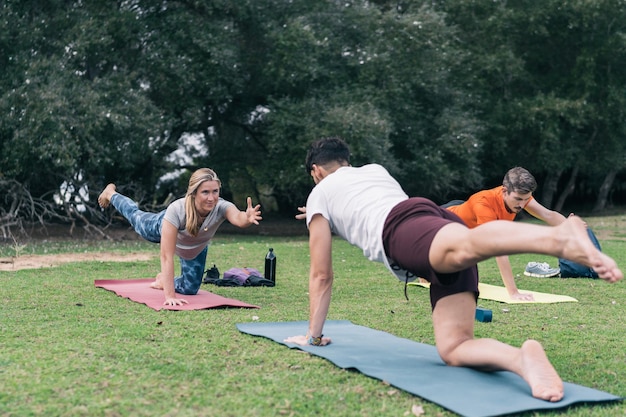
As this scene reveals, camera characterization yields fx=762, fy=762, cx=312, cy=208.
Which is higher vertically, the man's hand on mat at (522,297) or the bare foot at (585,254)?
the bare foot at (585,254)

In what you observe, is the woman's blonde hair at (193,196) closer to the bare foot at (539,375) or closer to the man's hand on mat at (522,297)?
the man's hand on mat at (522,297)

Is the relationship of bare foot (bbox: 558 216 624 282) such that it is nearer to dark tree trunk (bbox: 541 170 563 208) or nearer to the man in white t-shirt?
the man in white t-shirt

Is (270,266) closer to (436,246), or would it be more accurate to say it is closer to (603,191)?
(436,246)

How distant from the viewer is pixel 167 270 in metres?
6.93

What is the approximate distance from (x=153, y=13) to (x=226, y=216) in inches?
509

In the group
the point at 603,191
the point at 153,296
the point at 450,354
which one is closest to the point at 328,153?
the point at 450,354

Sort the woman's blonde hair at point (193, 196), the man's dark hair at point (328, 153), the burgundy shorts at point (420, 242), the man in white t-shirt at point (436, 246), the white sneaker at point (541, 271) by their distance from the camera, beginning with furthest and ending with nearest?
the white sneaker at point (541, 271)
the woman's blonde hair at point (193, 196)
the man's dark hair at point (328, 153)
the burgundy shorts at point (420, 242)
the man in white t-shirt at point (436, 246)

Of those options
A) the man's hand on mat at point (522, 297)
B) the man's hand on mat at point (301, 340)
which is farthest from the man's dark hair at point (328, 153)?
the man's hand on mat at point (522, 297)

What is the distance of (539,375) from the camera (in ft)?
12.7

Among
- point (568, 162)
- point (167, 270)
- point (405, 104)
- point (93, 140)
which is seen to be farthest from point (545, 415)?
point (568, 162)

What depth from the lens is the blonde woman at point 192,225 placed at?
694 cm

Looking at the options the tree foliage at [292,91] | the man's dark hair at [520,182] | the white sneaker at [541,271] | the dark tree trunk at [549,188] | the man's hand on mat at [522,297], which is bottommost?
the man's hand on mat at [522,297]

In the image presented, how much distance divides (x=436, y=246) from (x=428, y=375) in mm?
791

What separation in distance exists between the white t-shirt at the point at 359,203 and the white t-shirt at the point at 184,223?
2364 mm
